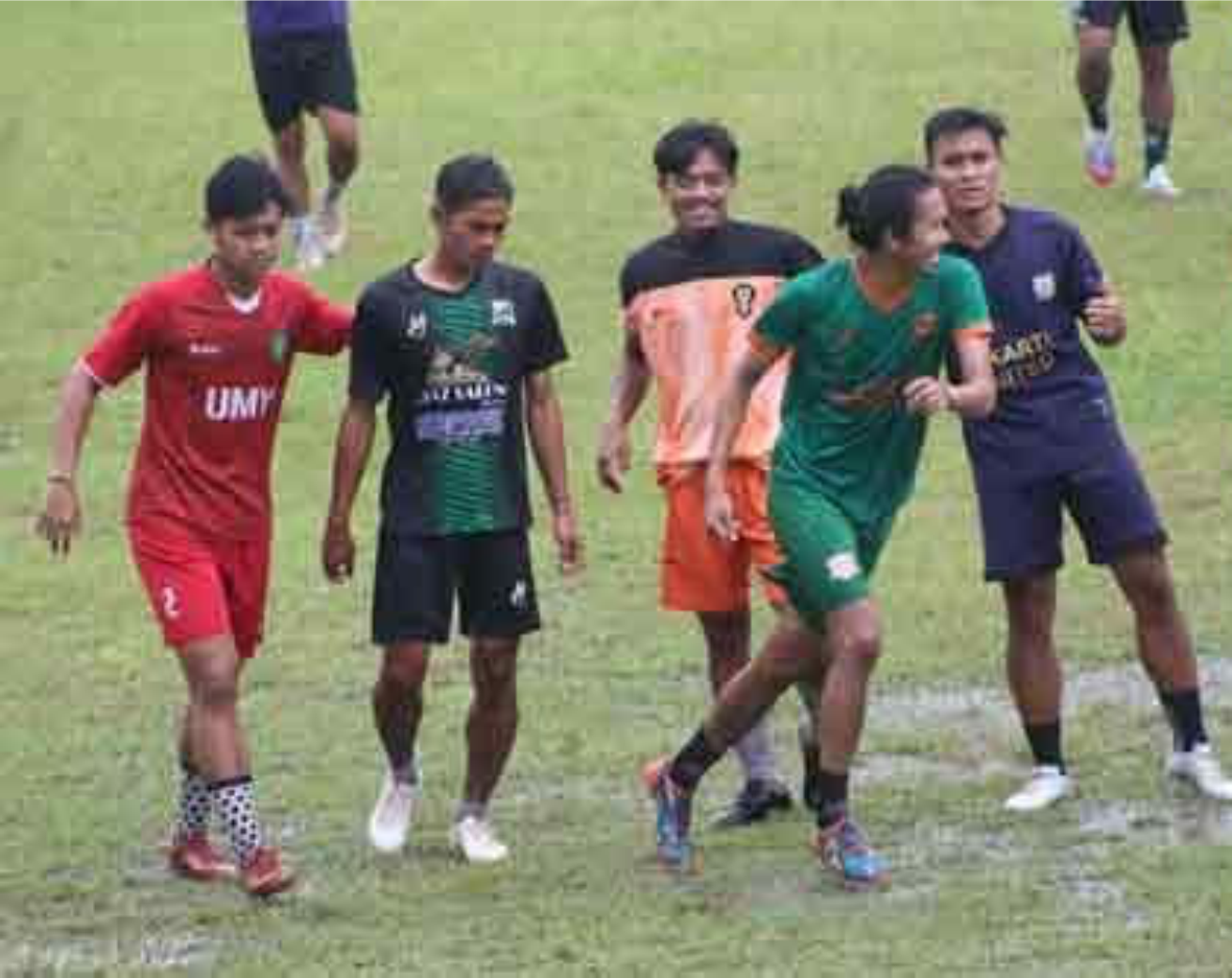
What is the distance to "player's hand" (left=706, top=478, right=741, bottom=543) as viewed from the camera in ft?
28.6

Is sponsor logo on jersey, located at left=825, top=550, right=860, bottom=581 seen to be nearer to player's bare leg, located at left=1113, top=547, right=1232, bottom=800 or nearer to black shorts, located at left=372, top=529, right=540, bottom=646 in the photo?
black shorts, located at left=372, top=529, right=540, bottom=646

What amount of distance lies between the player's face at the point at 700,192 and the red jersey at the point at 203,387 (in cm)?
115

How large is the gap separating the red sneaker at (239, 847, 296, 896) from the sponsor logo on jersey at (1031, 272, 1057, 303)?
8.60 ft

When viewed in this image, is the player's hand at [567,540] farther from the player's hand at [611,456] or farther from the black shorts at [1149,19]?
the black shorts at [1149,19]

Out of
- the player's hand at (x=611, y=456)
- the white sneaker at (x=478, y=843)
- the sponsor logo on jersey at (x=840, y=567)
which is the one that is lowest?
the white sneaker at (x=478, y=843)

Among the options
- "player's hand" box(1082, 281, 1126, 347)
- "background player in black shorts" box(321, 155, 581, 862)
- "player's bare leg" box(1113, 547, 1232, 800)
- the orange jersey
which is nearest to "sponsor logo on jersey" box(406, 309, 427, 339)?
"background player in black shorts" box(321, 155, 581, 862)

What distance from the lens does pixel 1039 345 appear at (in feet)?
30.5

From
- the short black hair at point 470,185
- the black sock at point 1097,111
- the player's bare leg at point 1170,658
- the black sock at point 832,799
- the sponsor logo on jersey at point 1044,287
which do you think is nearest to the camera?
the black sock at point 832,799

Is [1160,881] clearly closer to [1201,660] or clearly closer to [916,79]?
[1201,660]

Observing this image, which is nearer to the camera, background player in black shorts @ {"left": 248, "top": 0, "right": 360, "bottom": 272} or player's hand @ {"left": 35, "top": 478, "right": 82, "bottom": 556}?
player's hand @ {"left": 35, "top": 478, "right": 82, "bottom": 556}

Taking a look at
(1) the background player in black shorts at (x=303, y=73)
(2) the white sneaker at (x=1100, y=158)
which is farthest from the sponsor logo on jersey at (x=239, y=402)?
(2) the white sneaker at (x=1100, y=158)

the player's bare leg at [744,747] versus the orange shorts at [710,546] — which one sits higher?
the orange shorts at [710,546]

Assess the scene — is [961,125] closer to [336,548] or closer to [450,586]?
[450,586]

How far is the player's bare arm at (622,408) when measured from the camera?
9.42 meters
